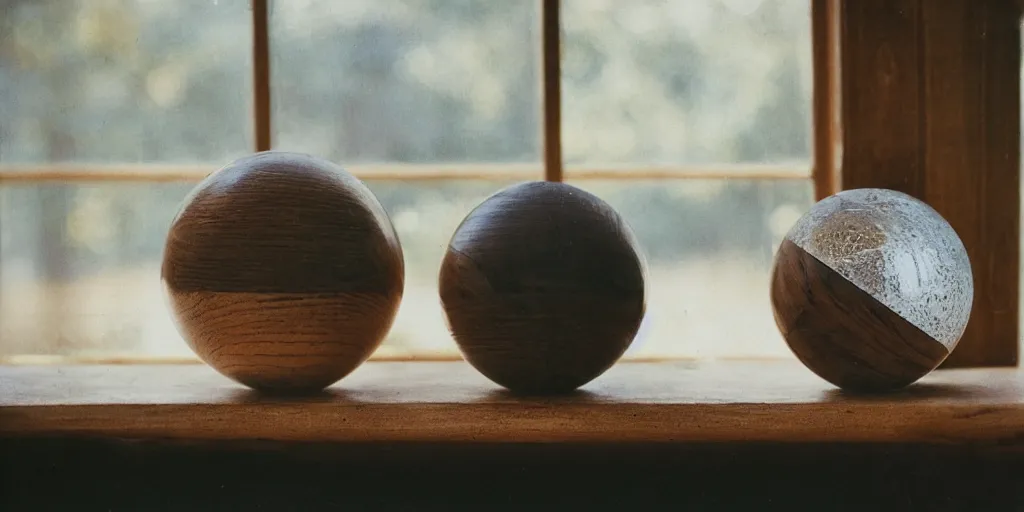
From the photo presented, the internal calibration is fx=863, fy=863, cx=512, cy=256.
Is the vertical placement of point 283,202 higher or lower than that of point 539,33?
lower

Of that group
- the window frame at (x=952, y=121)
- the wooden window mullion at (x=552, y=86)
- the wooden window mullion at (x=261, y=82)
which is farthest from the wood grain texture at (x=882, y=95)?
the wooden window mullion at (x=261, y=82)

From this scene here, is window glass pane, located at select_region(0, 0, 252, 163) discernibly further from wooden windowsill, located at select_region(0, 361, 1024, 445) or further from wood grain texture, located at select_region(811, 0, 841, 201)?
wood grain texture, located at select_region(811, 0, 841, 201)

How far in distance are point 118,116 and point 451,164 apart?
0.42 meters

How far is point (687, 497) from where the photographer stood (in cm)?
94

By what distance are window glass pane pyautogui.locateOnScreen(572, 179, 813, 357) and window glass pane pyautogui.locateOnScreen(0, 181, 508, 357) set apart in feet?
0.62

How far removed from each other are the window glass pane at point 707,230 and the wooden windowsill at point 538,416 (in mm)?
236

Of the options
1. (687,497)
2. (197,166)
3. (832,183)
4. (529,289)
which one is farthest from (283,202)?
(832,183)

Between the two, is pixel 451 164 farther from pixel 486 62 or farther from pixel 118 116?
pixel 118 116

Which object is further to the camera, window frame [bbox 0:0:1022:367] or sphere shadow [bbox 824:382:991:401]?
window frame [bbox 0:0:1022:367]

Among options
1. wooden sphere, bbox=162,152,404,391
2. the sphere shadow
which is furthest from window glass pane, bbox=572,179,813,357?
wooden sphere, bbox=162,152,404,391

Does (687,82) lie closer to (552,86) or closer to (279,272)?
(552,86)

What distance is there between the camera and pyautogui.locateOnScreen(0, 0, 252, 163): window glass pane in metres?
1.06

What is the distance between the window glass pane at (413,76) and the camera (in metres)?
1.06

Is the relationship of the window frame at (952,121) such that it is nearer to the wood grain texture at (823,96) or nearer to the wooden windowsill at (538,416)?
the wood grain texture at (823,96)
